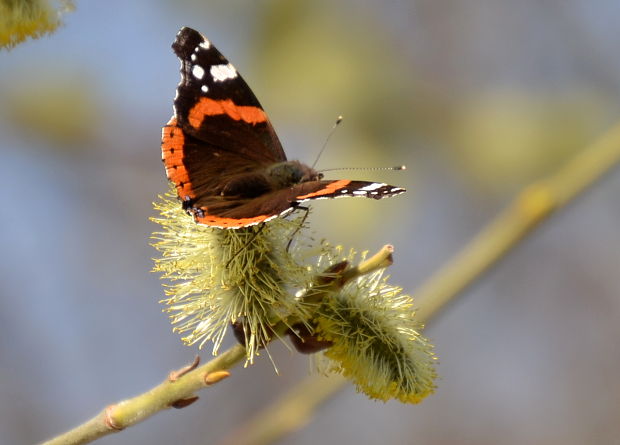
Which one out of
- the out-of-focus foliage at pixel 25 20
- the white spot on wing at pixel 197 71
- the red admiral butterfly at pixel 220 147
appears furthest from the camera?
the white spot on wing at pixel 197 71

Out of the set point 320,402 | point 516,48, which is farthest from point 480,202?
point 320,402

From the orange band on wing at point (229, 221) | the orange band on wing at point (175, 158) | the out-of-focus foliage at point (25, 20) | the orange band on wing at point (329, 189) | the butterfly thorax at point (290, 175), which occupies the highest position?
the out-of-focus foliage at point (25, 20)

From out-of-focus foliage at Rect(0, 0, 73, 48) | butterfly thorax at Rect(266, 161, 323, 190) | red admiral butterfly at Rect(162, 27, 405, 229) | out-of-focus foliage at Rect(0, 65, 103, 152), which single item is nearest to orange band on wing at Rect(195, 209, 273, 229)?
red admiral butterfly at Rect(162, 27, 405, 229)

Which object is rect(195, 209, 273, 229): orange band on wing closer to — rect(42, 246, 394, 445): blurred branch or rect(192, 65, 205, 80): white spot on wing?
rect(42, 246, 394, 445): blurred branch

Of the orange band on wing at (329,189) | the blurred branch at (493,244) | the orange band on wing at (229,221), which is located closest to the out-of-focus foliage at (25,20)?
the orange band on wing at (229,221)

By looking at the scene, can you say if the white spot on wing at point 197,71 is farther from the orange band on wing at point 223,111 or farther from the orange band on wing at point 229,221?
the orange band on wing at point 229,221

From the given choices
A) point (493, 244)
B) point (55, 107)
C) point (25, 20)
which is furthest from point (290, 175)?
point (55, 107)

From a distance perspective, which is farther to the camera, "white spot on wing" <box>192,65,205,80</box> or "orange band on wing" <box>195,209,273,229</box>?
"white spot on wing" <box>192,65,205,80</box>

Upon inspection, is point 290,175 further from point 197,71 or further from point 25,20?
point 25,20
